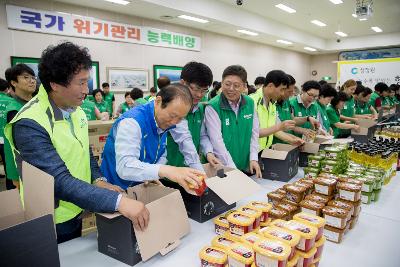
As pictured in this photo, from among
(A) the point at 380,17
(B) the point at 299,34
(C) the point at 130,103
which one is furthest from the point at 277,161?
(B) the point at 299,34

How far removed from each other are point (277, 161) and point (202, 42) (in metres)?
7.48

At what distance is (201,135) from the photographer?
86.7 inches

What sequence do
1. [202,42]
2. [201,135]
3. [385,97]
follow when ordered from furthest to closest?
[202,42] < [385,97] < [201,135]

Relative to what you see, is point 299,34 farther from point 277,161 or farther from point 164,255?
point 164,255

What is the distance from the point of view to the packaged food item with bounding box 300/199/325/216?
1.39 meters

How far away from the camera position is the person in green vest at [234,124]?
2096mm

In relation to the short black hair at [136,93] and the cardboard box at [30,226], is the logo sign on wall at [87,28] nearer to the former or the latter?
the short black hair at [136,93]

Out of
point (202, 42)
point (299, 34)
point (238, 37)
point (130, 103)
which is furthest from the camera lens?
point (299, 34)

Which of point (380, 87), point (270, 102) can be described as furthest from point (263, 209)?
point (380, 87)

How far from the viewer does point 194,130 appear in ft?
7.19

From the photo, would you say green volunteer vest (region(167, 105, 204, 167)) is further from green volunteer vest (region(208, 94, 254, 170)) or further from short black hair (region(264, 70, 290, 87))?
short black hair (region(264, 70, 290, 87))

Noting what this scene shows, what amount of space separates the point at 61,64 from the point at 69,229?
28.9 inches

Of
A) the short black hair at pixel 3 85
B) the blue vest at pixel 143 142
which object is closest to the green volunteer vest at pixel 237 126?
the blue vest at pixel 143 142

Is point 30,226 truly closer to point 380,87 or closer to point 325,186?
point 325,186
